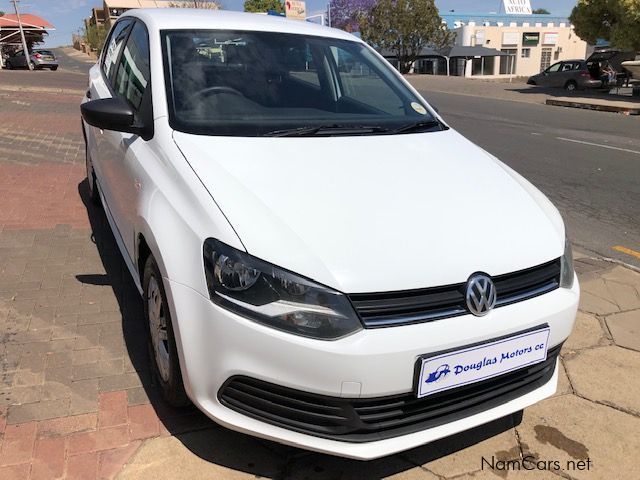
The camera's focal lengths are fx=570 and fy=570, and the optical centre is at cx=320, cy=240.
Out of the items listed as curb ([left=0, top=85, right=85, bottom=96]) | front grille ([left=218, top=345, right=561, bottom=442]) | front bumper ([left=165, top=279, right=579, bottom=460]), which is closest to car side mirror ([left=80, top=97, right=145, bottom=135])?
front bumper ([left=165, top=279, right=579, bottom=460])

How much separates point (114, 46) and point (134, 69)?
1.09 m

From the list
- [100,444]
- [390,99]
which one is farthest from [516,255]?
[100,444]

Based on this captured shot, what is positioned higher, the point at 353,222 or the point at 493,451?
the point at 353,222

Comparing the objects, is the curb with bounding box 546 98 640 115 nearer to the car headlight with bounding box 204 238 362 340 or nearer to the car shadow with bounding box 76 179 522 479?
the car shadow with bounding box 76 179 522 479

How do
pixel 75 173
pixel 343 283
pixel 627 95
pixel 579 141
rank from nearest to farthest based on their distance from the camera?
pixel 343 283 < pixel 75 173 < pixel 579 141 < pixel 627 95

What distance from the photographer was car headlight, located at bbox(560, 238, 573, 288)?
2.32 metres

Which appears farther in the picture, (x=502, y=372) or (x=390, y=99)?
(x=390, y=99)

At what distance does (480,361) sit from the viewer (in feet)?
6.68

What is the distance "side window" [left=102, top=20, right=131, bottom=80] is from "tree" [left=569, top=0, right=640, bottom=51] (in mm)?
19726

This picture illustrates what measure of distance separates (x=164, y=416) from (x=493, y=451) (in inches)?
57.2

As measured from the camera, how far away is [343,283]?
188cm

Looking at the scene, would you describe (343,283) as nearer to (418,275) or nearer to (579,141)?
(418,275)

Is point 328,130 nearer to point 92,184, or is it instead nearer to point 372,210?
point 372,210

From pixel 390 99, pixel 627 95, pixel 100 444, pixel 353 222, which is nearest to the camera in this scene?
pixel 353 222
